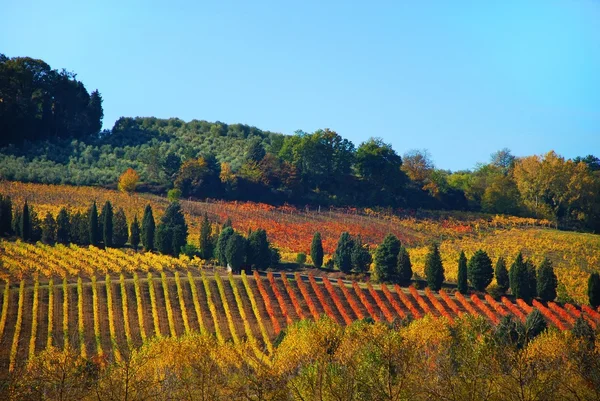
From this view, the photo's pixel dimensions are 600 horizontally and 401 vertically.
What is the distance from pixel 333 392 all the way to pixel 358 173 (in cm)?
7388

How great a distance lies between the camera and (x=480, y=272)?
59.0 m

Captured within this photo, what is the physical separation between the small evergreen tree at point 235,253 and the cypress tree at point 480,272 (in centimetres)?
1771

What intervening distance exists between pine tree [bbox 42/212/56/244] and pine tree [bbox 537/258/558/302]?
39.7 meters

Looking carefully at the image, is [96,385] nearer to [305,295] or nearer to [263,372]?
[263,372]

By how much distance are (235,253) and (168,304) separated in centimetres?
950

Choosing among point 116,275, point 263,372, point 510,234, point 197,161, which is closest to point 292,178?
point 197,161

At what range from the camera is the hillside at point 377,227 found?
7225 centimetres

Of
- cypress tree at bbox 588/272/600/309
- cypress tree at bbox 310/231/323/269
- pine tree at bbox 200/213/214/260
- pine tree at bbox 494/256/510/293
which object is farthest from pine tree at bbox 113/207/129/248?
cypress tree at bbox 588/272/600/309

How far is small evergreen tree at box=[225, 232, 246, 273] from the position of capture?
60531 millimetres

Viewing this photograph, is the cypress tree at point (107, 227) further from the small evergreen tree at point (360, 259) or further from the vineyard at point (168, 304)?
the small evergreen tree at point (360, 259)

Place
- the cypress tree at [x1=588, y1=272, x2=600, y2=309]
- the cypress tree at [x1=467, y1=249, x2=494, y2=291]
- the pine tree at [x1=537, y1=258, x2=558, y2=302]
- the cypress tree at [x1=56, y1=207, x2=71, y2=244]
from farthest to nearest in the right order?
1. the cypress tree at [x1=56, y1=207, x2=71, y2=244]
2. the cypress tree at [x1=467, y1=249, x2=494, y2=291]
3. the pine tree at [x1=537, y1=258, x2=558, y2=302]
4. the cypress tree at [x1=588, y1=272, x2=600, y2=309]

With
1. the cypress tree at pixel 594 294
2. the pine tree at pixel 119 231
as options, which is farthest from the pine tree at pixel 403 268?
the pine tree at pixel 119 231

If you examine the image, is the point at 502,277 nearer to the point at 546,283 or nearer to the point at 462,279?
the point at 462,279

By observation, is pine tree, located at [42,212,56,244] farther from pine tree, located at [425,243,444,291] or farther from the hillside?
pine tree, located at [425,243,444,291]
